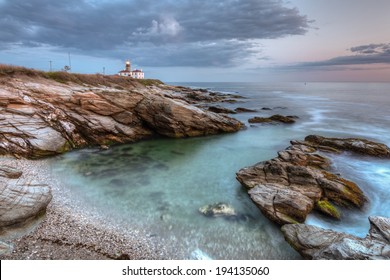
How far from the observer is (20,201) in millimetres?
11734

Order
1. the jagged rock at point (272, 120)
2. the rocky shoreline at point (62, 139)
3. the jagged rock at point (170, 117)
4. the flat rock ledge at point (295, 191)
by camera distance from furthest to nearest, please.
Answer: the jagged rock at point (272, 120) → the jagged rock at point (170, 117) → the flat rock ledge at point (295, 191) → the rocky shoreline at point (62, 139)

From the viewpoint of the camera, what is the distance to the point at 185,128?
108 ft

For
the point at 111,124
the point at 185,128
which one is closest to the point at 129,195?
the point at 111,124

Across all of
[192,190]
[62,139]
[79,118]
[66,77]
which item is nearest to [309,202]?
[192,190]

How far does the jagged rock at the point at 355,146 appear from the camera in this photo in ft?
83.9

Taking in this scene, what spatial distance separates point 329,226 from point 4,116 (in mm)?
28362

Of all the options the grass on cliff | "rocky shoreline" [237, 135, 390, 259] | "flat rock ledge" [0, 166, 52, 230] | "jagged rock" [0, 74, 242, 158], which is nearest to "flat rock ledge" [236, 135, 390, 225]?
"rocky shoreline" [237, 135, 390, 259]

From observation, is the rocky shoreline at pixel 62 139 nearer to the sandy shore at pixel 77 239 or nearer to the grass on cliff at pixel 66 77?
the sandy shore at pixel 77 239

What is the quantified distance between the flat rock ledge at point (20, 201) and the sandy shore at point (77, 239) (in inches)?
18.2

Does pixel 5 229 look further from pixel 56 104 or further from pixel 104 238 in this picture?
pixel 56 104

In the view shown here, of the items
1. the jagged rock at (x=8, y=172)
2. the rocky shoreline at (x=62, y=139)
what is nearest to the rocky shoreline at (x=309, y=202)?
the rocky shoreline at (x=62, y=139)

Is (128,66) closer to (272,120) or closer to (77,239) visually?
(272,120)

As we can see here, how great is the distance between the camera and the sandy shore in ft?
33.9

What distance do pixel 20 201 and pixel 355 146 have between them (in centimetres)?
3006
